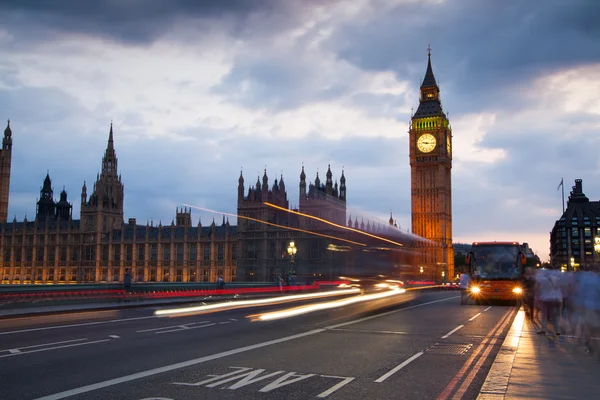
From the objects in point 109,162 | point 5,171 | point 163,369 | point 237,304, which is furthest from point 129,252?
point 163,369

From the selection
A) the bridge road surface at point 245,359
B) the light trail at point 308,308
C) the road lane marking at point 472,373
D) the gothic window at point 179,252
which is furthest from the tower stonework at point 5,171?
the road lane marking at point 472,373

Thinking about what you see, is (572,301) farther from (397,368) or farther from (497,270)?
(497,270)

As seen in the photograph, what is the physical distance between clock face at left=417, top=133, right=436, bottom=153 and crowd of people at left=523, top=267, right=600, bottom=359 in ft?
303

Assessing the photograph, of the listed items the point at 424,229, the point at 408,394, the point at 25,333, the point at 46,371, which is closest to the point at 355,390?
the point at 408,394

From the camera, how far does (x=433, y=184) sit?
110 m

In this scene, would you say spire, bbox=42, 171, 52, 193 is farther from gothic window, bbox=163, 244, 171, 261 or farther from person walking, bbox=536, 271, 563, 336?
A: person walking, bbox=536, 271, 563, 336

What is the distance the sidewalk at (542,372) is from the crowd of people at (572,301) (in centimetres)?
53

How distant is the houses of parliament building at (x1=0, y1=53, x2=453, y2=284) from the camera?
Result: 85500mm

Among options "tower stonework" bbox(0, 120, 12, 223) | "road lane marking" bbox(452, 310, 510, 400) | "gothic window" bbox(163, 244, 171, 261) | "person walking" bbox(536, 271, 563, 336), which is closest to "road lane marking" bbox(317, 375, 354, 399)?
"road lane marking" bbox(452, 310, 510, 400)

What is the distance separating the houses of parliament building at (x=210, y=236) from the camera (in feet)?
281

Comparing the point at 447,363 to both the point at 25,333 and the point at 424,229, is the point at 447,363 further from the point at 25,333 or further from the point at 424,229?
the point at 424,229

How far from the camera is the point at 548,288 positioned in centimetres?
1611

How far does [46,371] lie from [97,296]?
21.2m

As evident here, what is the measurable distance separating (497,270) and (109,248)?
277ft
